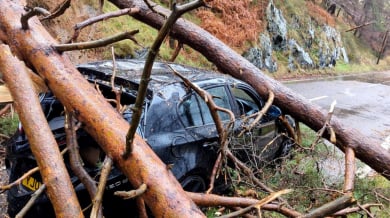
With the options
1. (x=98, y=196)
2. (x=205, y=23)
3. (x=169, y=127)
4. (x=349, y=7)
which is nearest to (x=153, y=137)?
(x=169, y=127)

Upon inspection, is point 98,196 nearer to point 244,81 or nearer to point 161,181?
point 161,181

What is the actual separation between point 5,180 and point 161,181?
349 centimetres

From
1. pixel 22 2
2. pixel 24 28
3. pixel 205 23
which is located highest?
pixel 22 2

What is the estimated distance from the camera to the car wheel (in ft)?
12.7

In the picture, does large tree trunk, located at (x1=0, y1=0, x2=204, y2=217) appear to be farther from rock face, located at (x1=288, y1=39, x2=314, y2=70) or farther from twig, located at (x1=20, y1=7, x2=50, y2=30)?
rock face, located at (x1=288, y1=39, x2=314, y2=70)

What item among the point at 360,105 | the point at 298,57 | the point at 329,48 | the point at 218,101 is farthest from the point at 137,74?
the point at 329,48

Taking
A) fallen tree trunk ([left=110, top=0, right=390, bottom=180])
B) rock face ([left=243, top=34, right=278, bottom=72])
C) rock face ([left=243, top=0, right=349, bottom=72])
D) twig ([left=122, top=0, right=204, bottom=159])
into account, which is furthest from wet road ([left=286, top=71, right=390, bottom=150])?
twig ([left=122, top=0, right=204, bottom=159])

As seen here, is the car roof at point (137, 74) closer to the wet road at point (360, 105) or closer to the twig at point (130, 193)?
the twig at point (130, 193)

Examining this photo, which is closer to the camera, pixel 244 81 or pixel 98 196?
pixel 98 196

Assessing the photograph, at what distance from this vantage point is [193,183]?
13.1 ft

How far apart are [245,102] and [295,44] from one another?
19.1m

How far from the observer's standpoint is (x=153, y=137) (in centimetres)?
347

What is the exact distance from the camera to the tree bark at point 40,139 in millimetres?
2176

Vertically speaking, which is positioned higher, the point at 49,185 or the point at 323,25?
the point at 49,185
